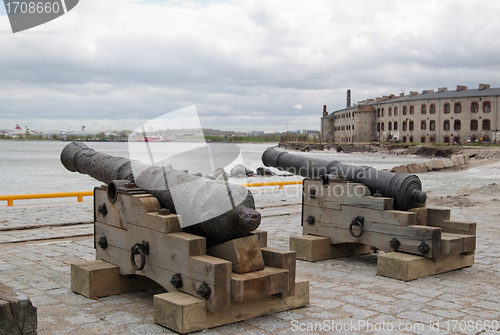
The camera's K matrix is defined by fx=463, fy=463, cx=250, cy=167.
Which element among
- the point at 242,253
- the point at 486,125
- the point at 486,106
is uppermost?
the point at 486,106

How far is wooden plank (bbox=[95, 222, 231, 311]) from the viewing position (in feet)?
10.6

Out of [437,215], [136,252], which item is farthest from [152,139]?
[437,215]

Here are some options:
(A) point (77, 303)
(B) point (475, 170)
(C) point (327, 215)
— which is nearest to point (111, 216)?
(A) point (77, 303)

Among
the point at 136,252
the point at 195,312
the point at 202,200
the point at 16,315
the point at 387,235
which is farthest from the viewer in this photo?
the point at 387,235

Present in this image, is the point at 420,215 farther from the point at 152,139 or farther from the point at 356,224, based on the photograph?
the point at 152,139

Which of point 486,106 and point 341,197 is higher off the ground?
point 486,106

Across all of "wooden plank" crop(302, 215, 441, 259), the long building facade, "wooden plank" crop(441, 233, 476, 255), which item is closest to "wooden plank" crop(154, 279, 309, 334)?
"wooden plank" crop(302, 215, 441, 259)

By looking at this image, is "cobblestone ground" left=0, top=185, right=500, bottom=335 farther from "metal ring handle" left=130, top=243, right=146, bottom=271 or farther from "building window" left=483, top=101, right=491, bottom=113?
"building window" left=483, top=101, right=491, bottom=113

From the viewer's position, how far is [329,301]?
4.14m

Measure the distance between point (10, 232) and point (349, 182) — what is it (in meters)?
5.45

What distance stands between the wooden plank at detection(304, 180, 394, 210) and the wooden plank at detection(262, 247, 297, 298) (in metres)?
2.11

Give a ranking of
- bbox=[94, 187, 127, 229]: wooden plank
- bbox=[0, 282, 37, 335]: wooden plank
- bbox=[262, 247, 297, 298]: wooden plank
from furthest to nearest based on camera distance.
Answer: bbox=[94, 187, 127, 229]: wooden plank < bbox=[262, 247, 297, 298]: wooden plank < bbox=[0, 282, 37, 335]: wooden plank

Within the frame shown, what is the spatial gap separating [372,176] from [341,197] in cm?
47

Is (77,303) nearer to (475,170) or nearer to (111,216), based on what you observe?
(111,216)
